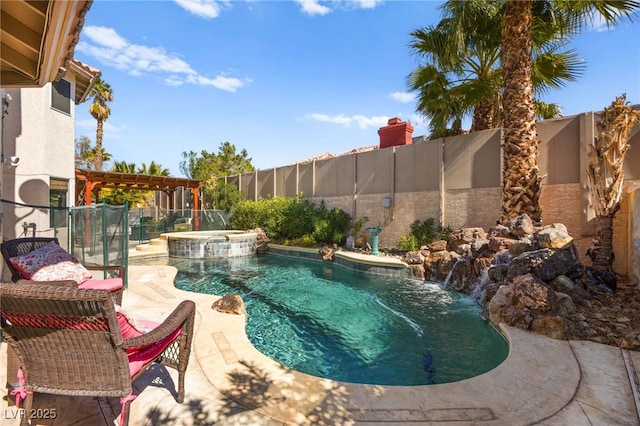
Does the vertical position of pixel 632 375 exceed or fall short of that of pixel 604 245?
A: it falls short

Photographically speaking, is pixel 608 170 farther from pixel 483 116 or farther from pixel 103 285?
pixel 103 285

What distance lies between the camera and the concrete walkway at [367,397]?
7.59ft

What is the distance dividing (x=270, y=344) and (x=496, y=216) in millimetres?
8152

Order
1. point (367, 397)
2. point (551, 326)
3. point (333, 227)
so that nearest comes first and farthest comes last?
point (367, 397) → point (551, 326) → point (333, 227)

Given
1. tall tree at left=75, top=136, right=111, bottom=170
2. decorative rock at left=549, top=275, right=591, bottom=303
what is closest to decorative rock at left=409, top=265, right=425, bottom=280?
decorative rock at left=549, top=275, right=591, bottom=303

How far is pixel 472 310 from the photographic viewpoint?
228 inches

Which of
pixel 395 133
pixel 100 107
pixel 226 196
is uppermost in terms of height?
pixel 100 107

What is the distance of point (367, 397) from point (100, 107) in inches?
992

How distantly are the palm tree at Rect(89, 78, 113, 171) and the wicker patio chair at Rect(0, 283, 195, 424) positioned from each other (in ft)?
78.4

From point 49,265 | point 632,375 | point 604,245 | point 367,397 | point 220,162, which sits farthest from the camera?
point 220,162

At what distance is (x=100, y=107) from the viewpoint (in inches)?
800

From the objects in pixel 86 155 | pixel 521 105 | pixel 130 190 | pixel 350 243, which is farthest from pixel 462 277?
pixel 86 155

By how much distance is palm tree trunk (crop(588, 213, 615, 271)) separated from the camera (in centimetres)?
611

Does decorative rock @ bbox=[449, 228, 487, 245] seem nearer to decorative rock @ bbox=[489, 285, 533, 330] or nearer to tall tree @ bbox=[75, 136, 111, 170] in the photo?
decorative rock @ bbox=[489, 285, 533, 330]
